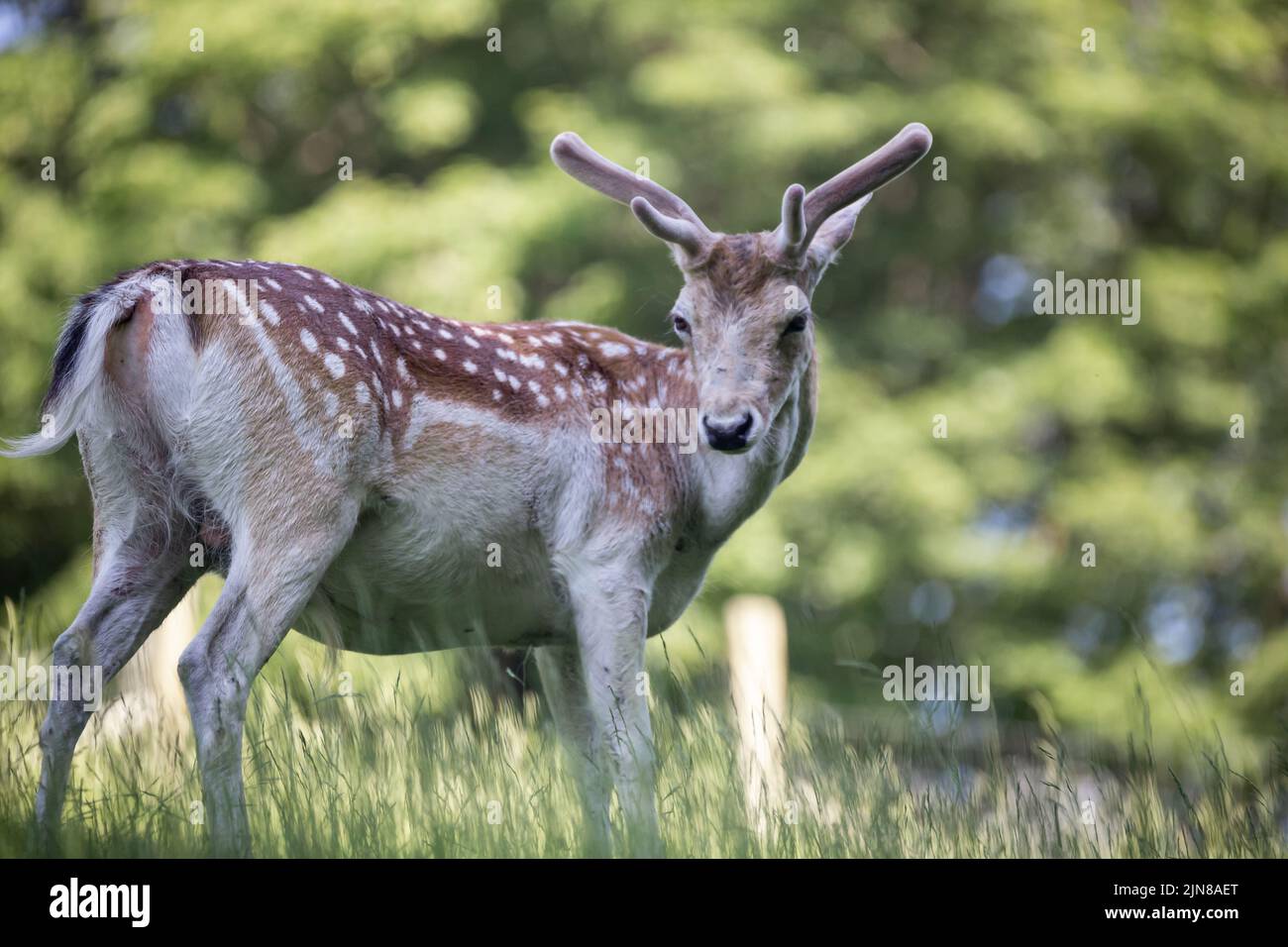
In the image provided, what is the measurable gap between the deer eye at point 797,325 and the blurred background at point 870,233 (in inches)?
232

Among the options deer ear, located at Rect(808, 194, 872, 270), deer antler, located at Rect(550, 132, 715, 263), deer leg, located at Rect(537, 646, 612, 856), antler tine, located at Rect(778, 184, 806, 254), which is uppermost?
deer antler, located at Rect(550, 132, 715, 263)

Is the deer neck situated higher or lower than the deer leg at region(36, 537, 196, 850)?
higher

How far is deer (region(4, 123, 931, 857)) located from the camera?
407cm

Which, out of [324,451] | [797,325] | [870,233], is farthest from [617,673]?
[870,233]

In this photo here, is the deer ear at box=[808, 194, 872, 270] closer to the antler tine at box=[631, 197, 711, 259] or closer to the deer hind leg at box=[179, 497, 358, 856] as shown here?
the antler tine at box=[631, 197, 711, 259]

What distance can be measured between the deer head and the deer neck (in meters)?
0.14

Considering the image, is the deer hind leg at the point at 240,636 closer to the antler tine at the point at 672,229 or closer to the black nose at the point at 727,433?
the black nose at the point at 727,433

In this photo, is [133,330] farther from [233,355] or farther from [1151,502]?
[1151,502]

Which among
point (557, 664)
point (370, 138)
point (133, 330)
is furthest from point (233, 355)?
point (370, 138)

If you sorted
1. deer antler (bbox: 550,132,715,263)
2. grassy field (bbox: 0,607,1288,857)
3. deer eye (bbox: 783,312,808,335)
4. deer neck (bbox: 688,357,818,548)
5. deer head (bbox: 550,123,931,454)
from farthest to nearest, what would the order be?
deer antler (bbox: 550,132,715,263), deer neck (bbox: 688,357,818,548), deer eye (bbox: 783,312,808,335), deer head (bbox: 550,123,931,454), grassy field (bbox: 0,607,1288,857)

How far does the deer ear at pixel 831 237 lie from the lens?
193 inches

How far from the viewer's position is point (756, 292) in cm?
470

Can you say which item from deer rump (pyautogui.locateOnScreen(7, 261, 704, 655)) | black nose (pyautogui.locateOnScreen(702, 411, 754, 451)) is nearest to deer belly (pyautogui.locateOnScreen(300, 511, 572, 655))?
deer rump (pyautogui.locateOnScreen(7, 261, 704, 655))

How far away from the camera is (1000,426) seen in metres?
12.0
